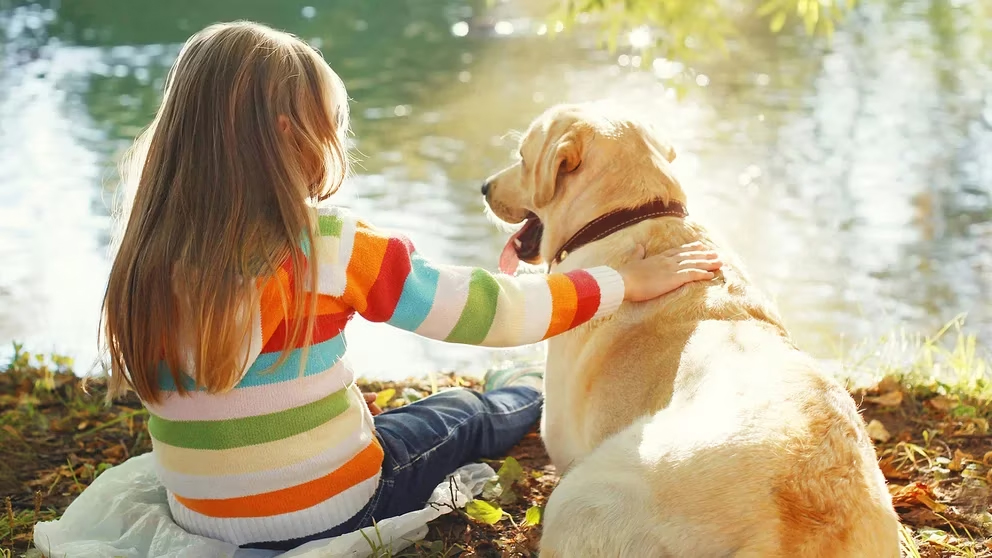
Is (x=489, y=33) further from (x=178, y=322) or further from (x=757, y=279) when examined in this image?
(x=178, y=322)

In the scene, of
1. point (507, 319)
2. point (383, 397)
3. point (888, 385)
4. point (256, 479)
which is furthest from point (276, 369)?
point (888, 385)

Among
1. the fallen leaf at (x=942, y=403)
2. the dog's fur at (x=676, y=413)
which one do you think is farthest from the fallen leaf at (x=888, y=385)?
the dog's fur at (x=676, y=413)

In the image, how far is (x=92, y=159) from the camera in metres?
11.4

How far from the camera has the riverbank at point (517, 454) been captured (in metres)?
3.37

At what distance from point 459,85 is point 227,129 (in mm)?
12046

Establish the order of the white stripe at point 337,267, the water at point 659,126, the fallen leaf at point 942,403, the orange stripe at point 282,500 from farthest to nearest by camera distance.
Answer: the water at point 659,126, the fallen leaf at point 942,403, the orange stripe at point 282,500, the white stripe at point 337,267

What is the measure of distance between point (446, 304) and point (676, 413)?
2.47 feet

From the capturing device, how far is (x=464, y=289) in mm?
2988

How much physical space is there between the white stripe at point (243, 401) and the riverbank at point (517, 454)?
23.5 inches

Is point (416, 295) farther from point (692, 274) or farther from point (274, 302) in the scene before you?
point (692, 274)

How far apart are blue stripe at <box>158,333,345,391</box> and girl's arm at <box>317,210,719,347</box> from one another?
176 mm

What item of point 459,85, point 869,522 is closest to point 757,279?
point 869,522

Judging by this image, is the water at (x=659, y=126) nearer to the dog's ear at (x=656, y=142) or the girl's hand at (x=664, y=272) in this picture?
the dog's ear at (x=656, y=142)

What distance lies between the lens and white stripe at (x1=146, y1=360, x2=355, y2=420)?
2.86 meters
